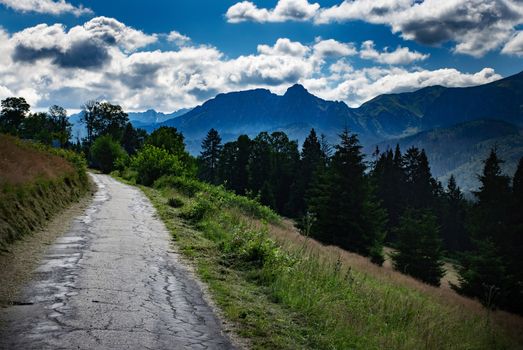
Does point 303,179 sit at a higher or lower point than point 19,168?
A: lower

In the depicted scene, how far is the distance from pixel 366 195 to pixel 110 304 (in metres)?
33.9

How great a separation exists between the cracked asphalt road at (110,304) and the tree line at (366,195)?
5051mm

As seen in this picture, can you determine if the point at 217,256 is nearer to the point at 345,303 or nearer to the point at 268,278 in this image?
the point at 268,278

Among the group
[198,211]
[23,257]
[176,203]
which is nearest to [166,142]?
[176,203]

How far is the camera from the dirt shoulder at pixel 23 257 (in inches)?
277

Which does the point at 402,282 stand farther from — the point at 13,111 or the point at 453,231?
the point at 13,111

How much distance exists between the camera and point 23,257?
9219 mm

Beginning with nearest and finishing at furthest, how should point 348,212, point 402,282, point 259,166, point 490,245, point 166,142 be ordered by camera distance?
point 402,282 → point 490,245 → point 348,212 → point 166,142 → point 259,166

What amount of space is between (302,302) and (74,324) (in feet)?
12.9

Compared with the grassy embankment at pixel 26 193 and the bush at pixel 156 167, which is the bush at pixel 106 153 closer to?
the bush at pixel 156 167

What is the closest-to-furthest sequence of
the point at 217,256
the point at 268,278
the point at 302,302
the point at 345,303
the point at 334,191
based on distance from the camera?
1. the point at 302,302
2. the point at 345,303
3. the point at 268,278
4. the point at 217,256
5. the point at 334,191

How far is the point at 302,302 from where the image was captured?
7812 millimetres

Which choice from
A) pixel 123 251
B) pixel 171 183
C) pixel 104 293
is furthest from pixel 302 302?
pixel 171 183

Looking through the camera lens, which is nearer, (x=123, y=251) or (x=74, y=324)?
(x=74, y=324)
